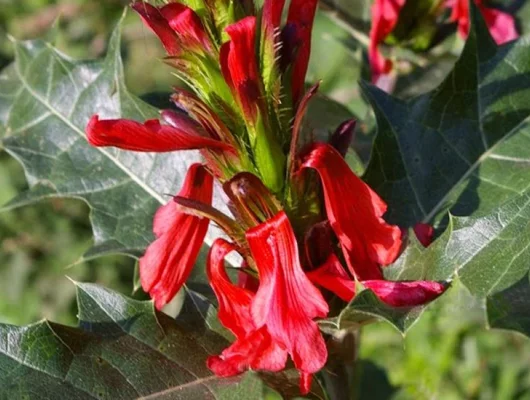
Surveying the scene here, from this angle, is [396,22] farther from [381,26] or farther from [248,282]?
[248,282]

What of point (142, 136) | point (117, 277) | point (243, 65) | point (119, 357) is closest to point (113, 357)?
point (119, 357)

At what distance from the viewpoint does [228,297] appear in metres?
1.29

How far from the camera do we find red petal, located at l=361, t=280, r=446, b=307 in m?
1.19

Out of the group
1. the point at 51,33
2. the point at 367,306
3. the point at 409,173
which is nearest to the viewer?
the point at 367,306

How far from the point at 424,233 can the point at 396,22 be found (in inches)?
28.8

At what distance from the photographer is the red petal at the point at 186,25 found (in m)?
1.14

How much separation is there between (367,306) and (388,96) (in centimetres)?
54

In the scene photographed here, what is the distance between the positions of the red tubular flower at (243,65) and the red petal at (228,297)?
22cm

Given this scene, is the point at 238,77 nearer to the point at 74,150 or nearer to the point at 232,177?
the point at 232,177

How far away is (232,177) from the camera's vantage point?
120cm

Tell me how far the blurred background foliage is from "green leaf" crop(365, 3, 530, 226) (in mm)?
942

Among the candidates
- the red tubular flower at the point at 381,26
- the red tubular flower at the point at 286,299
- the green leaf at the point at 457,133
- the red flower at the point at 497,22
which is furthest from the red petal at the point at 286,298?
the red flower at the point at 497,22

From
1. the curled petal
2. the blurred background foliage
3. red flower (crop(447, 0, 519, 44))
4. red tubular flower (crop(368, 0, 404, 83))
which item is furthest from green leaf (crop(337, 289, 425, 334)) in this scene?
the blurred background foliage

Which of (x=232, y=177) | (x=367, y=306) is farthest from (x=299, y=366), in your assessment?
(x=232, y=177)
